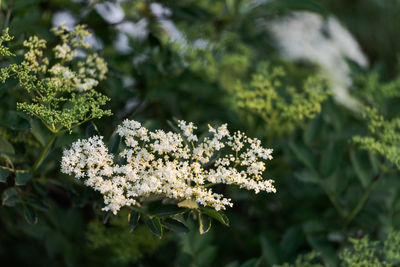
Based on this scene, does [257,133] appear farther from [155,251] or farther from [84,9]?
[84,9]

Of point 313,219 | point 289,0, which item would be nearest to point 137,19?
point 289,0

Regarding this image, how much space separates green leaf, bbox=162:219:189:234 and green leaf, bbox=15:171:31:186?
0.22 m

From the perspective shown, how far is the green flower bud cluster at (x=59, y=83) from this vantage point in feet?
1.81

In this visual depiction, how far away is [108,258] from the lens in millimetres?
961

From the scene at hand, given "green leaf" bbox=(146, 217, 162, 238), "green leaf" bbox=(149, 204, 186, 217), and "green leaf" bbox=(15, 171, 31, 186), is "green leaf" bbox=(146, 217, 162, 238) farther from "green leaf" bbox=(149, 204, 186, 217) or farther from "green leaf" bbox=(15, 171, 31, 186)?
"green leaf" bbox=(15, 171, 31, 186)

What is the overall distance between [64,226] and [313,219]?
543mm

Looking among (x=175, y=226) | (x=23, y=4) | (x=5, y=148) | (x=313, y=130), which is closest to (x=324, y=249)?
(x=313, y=130)

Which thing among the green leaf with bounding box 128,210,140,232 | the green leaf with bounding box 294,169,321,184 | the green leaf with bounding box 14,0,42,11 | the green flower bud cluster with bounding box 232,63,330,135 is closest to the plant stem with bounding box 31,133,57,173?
the green leaf with bounding box 128,210,140,232

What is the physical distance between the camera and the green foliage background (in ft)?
2.43

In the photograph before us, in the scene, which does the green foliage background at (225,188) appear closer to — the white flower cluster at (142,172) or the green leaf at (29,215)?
the green leaf at (29,215)

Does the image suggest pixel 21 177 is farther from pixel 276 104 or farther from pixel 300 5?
pixel 300 5

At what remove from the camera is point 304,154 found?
36.2 inches

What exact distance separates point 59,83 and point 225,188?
47 centimetres

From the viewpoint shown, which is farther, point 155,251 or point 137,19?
point 137,19
